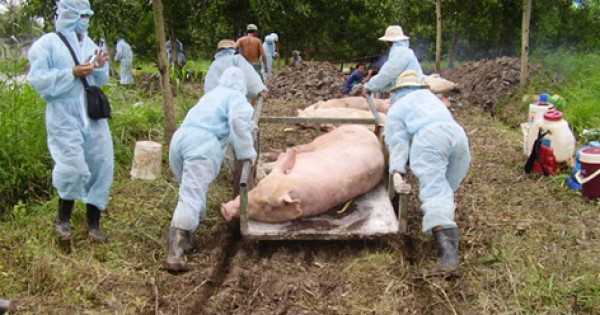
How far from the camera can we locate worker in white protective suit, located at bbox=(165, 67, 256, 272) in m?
4.24

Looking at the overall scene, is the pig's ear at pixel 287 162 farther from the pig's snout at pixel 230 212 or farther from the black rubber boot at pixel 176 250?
the black rubber boot at pixel 176 250

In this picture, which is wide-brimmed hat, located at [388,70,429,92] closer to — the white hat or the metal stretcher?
the metal stretcher

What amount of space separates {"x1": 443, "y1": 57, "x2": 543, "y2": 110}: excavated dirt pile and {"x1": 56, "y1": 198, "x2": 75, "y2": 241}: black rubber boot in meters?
8.18

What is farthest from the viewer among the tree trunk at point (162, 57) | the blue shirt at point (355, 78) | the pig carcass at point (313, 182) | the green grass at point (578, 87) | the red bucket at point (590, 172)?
the blue shirt at point (355, 78)

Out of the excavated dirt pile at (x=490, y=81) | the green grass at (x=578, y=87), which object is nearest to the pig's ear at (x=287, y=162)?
the green grass at (x=578, y=87)

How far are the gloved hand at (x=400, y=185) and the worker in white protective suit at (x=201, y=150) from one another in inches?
44.3

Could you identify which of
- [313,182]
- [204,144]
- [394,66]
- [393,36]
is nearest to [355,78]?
[393,36]

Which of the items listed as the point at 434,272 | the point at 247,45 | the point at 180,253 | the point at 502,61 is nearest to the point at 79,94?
the point at 180,253

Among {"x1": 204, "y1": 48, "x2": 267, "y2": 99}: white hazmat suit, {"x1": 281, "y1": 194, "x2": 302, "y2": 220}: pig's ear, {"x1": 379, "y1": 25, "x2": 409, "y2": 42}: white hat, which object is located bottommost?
{"x1": 281, "y1": 194, "x2": 302, "y2": 220}: pig's ear

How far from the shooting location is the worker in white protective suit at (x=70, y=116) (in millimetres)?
4234

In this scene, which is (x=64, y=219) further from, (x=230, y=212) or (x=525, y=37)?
(x=525, y=37)

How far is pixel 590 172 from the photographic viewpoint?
5270mm

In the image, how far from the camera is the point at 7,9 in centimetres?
672

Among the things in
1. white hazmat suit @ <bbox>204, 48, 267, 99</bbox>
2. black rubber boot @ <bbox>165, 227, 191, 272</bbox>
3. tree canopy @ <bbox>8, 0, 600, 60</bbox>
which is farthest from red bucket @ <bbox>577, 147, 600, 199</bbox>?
tree canopy @ <bbox>8, 0, 600, 60</bbox>
